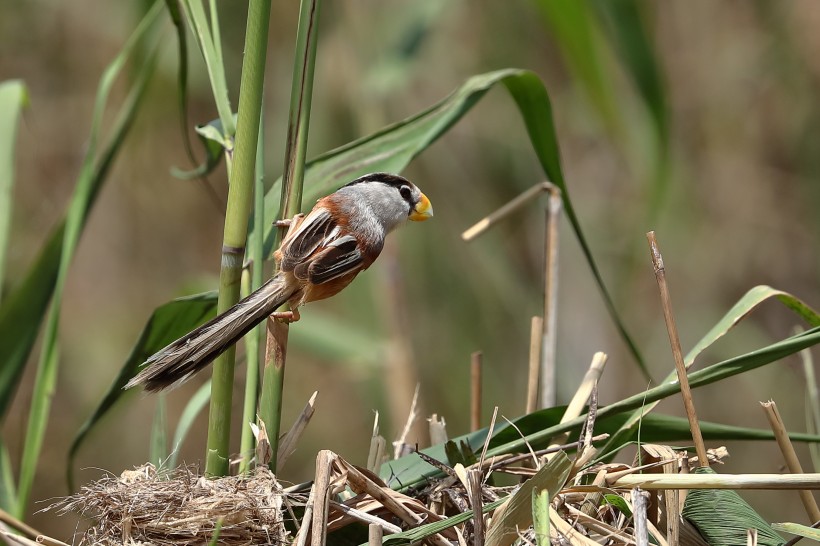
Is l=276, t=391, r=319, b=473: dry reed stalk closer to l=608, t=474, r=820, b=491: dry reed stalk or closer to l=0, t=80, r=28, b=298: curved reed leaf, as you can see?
l=608, t=474, r=820, b=491: dry reed stalk

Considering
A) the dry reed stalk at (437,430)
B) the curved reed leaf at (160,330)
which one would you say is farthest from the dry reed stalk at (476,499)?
the curved reed leaf at (160,330)

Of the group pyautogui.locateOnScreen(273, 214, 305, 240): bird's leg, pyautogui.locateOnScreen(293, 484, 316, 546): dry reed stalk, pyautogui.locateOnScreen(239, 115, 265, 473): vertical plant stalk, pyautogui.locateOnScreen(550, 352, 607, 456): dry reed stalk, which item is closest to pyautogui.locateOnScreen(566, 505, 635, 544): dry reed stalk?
pyautogui.locateOnScreen(550, 352, 607, 456): dry reed stalk

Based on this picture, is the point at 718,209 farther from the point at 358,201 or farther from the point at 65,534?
the point at 65,534

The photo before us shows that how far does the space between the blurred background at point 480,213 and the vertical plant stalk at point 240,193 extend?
271 cm

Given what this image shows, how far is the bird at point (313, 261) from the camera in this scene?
131 cm

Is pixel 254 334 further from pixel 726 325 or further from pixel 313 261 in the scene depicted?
pixel 726 325

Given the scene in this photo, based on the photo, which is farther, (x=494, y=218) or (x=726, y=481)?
(x=494, y=218)

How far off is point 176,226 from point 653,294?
2.63m

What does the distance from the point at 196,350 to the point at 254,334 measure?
0.40 feet

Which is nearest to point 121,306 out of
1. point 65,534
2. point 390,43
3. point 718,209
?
point 65,534

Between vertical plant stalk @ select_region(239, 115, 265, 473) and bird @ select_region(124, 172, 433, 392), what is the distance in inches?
1.4

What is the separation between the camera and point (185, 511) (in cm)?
122

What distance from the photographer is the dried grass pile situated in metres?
1.22

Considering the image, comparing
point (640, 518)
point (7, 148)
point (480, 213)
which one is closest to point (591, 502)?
point (640, 518)
